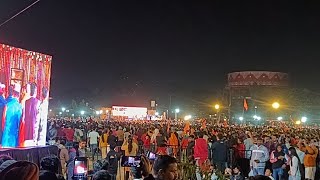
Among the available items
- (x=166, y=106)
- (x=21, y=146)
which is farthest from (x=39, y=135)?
(x=166, y=106)

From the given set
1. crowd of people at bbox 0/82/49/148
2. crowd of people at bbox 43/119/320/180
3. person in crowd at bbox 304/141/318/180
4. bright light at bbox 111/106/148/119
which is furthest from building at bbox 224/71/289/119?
person in crowd at bbox 304/141/318/180

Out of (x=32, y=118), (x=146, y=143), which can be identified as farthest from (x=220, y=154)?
(x=32, y=118)

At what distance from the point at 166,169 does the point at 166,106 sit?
75.1m

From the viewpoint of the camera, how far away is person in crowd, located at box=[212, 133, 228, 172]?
15.6 m

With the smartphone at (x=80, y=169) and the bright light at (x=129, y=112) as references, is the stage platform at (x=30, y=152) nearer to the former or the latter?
the smartphone at (x=80, y=169)

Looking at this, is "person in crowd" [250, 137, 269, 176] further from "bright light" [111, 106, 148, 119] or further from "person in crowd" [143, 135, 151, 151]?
"bright light" [111, 106, 148, 119]

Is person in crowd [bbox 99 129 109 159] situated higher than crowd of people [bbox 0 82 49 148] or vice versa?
crowd of people [bbox 0 82 49 148]

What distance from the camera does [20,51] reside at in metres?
15.6

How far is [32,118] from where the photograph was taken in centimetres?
1664

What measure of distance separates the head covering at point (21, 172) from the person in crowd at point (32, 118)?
13.4 metres

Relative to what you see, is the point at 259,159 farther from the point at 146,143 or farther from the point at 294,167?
the point at 146,143

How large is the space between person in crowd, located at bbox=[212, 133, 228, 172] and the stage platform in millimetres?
6117

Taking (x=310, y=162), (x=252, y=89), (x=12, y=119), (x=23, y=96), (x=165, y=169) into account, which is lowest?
(x=310, y=162)

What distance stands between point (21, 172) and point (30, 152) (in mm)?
12506
